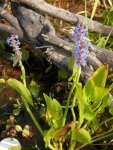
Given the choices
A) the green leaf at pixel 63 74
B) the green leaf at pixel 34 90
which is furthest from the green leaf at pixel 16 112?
the green leaf at pixel 63 74

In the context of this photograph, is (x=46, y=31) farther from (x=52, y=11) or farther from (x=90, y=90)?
(x=90, y=90)

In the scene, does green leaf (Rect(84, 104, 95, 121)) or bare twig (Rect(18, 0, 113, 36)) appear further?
bare twig (Rect(18, 0, 113, 36))

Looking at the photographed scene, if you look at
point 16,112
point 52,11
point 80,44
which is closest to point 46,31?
point 52,11

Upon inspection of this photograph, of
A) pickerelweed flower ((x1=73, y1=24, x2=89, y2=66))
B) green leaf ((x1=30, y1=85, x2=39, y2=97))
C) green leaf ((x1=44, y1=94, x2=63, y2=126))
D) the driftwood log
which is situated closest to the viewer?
pickerelweed flower ((x1=73, y1=24, x2=89, y2=66))

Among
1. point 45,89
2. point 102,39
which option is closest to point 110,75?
point 102,39

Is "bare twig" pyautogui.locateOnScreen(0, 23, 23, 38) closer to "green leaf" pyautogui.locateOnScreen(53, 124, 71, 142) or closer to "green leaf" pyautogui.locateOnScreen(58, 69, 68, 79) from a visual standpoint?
"green leaf" pyautogui.locateOnScreen(58, 69, 68, 79)

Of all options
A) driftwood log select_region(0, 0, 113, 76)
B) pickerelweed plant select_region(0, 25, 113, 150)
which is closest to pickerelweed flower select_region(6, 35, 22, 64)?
pickerelweed plant select_region(0, 25, 113, 150)

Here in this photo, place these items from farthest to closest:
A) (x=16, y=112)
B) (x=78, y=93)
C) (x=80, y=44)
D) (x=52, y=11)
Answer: (x=52, y=11), (x=16, y=112), (x=78, y=93), (x=80, y=44)
